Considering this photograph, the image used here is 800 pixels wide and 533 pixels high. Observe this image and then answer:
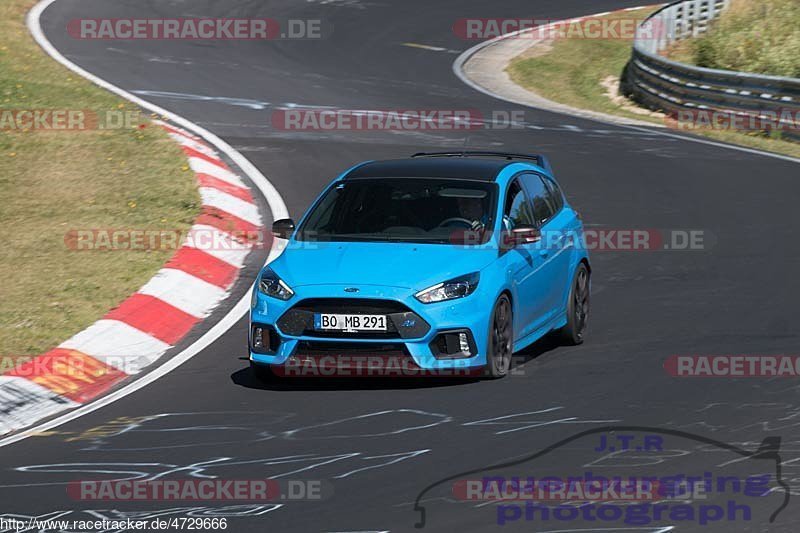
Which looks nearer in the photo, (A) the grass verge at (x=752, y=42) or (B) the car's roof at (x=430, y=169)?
(B) the car's roof at (x=430, y=169)

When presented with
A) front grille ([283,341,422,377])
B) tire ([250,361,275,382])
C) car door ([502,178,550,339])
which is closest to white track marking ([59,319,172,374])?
tire ([250,361,275,382])

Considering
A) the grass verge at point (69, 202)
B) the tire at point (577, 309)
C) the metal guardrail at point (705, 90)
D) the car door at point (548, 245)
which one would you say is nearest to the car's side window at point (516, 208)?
the car door at point (548, 245)

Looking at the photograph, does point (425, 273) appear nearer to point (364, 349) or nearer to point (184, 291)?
point (364, 349)

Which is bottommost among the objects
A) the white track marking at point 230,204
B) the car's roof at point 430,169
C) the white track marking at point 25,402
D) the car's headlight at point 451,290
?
the white track marking at point 25,402

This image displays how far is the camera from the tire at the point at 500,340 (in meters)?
9.88

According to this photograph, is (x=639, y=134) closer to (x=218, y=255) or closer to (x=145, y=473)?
(x=218, y=255)

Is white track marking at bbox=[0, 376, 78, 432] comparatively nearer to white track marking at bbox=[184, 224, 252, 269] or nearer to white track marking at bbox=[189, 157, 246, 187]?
white track marking at bbox=[184, 224, 252, 269]

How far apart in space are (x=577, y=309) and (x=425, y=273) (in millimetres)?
2179

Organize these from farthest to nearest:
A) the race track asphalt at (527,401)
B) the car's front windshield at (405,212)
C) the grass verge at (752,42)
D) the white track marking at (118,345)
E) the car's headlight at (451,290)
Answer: the grass verge at (752,42)
the white track marking at (118,345)
the car's front windshield at (405,212)
the car's headlight at (451,290)
the race track asphalt at (527,401)

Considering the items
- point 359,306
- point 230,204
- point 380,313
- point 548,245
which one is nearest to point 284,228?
point 359,306

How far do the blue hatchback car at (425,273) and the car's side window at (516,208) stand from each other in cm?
1

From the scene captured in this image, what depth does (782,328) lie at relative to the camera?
11391 mm

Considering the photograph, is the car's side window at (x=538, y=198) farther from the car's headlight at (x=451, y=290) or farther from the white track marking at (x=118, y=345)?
the white track marking at (x=118, y=345)

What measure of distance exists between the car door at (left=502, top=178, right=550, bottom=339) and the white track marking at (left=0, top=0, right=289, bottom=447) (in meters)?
2.54
